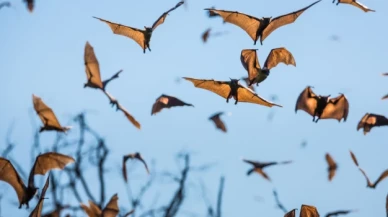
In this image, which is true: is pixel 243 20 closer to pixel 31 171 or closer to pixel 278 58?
pixel 278 58

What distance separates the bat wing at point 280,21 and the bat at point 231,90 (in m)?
0.62

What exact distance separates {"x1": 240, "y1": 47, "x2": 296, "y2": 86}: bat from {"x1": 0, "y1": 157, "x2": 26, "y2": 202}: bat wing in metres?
2.20

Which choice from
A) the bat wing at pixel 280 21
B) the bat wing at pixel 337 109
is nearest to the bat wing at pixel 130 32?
the bat wing at pixel 280 21

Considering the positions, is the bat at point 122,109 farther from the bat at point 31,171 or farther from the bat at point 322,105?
the bat at point 322,105

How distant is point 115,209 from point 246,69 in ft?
6.30

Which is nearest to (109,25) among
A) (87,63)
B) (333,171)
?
(87,63)

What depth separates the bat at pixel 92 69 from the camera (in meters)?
5.40

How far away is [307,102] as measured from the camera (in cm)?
564

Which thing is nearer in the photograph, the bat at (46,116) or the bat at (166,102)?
the bat at (166,102)

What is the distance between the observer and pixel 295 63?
208 inches

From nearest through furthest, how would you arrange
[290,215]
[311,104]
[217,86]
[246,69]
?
[290,215], [246,69], [217,86], [311,104]

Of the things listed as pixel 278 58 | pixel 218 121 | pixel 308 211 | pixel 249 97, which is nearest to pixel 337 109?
pixel 278 58

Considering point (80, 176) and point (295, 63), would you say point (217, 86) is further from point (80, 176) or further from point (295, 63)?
Result: point (80, 176)

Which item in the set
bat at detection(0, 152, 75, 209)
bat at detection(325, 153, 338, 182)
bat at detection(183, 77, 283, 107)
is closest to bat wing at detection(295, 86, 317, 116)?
bat at detection(183, 77, 283, 107)
